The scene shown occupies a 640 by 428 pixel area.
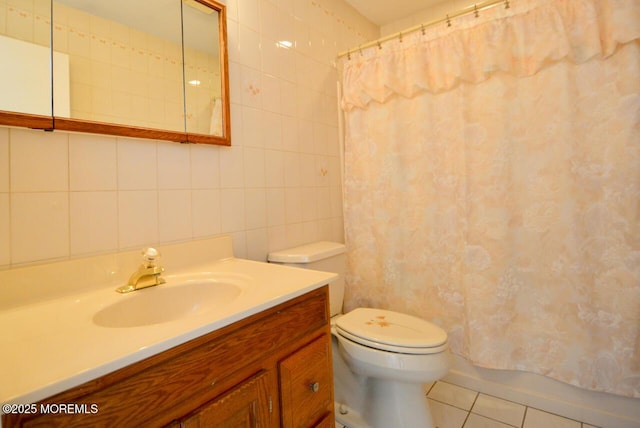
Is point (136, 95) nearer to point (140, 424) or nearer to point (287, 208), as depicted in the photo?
point (287, 208)

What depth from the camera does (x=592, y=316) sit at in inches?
49.1

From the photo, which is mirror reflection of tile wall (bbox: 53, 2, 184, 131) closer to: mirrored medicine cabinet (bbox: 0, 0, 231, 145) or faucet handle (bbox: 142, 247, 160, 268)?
mirrored medicine cabinet (bbox: 0, 0, 231, 145)

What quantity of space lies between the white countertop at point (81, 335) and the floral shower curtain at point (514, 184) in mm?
895

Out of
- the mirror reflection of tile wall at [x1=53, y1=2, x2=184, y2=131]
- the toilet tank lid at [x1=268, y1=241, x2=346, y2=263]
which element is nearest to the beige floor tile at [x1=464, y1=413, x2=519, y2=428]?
the toilet tank lid at [x1=268, y1=241, x2=346, y2=263]

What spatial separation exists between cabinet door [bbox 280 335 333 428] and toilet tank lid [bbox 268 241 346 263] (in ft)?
1.53

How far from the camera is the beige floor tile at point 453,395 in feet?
4.83

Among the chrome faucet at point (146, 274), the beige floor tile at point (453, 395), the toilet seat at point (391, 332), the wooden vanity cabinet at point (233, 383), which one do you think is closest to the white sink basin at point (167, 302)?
the chrome faucet at point (146, 274)

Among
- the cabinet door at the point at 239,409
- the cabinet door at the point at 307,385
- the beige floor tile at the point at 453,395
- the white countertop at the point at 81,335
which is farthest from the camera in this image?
the beige floor tile at the point at 453,395

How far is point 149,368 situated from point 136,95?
85cm

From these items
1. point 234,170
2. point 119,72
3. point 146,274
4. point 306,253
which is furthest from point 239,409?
point 119,72

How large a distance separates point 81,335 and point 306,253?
91 cm

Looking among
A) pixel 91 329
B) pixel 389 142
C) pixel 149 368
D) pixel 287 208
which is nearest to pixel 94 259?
pixel 91 329

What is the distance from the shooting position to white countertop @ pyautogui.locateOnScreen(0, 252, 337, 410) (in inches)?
16.8

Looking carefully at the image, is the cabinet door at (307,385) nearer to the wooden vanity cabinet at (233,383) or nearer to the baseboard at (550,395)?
the wooden vanity cabinet at (233,383)
